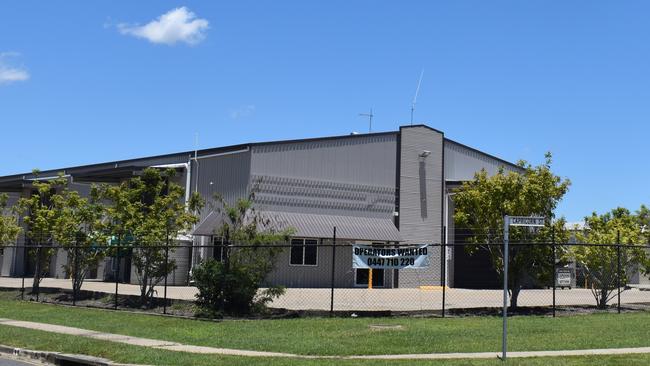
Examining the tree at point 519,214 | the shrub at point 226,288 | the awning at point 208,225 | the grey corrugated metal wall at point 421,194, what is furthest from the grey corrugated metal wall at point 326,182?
Result: the shrub at point 226,288

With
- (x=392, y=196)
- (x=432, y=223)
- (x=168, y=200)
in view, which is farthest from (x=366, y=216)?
(x=168, y=200)

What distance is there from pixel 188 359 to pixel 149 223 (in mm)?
12641

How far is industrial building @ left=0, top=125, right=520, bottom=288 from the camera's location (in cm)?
3709

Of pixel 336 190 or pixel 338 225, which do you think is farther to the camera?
pixel 336 190

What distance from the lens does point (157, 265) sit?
24.2 m

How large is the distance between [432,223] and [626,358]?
3079 cm

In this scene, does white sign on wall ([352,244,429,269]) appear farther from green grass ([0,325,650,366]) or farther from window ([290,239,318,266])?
window ([290,239,318,266])

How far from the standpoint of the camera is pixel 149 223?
24.4 metres

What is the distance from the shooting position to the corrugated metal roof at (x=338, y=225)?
36.8m

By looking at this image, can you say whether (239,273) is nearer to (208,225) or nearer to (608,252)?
(608,252)

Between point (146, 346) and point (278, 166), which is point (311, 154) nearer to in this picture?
point (278, 166)

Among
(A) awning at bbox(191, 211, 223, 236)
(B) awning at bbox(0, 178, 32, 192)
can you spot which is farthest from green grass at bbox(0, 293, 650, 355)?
(B) awning at bbox(0, 178, 32, 192)

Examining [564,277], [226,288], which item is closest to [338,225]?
[564,277]

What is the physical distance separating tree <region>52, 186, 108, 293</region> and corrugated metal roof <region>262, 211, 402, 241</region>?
10.3 meters
